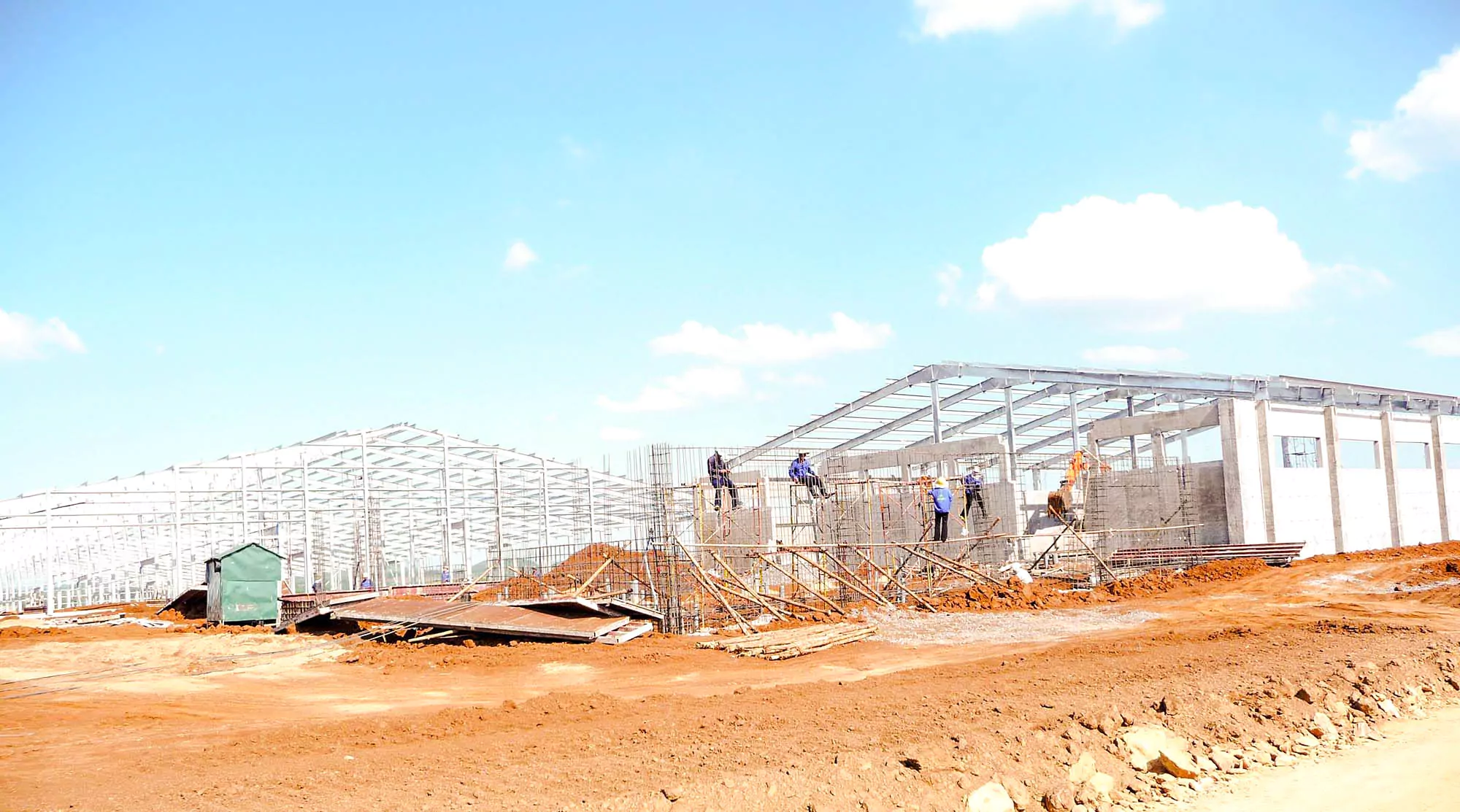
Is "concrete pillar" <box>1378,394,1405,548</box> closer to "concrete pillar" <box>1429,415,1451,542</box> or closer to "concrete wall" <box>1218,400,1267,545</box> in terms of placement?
"concrete pillar" <box>1429,415,1451,542</box>

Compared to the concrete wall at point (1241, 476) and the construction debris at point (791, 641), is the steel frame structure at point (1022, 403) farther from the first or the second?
the construction debris at point (791, 641)

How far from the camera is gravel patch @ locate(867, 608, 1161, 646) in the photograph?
14444mm

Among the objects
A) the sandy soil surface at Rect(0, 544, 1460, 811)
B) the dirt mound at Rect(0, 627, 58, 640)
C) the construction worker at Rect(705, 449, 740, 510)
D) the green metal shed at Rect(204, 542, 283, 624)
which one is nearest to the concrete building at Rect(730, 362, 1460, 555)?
the construction worker at Rect(705, 449, 740, 510)

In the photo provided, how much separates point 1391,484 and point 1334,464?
2860 mm

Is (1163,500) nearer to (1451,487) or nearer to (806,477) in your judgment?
(806,477)

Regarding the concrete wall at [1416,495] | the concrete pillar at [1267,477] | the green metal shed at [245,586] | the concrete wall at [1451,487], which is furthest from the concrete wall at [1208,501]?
the green metal shed at [245,586]

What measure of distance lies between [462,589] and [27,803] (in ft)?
53.7

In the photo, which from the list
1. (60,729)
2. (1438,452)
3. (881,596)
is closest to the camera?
(60,729)

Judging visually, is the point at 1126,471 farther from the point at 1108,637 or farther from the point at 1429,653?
the point at 1429,653

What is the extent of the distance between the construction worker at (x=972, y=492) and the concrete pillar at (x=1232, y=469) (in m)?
5.18

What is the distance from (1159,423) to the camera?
2409 cm

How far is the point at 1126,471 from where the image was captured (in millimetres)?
24516

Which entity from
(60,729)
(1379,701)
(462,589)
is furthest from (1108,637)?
(462,589)

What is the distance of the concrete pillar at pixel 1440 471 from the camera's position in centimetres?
2675
